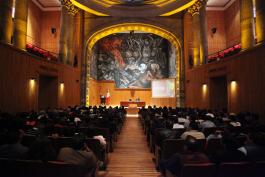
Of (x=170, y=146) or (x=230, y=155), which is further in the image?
(x=170, y=146)

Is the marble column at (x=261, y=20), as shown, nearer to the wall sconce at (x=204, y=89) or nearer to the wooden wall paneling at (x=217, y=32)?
the wall sconce at (x=204, y=89)

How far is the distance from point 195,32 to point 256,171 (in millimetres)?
16423

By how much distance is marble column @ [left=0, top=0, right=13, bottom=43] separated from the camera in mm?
10016

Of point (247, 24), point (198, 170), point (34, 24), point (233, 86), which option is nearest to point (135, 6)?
point (34, 24)

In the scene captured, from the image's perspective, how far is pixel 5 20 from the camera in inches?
398

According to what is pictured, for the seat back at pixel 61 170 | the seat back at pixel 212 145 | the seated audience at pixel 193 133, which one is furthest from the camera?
the seated audience at pixel 193 133

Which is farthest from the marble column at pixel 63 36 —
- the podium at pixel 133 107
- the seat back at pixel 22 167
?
the seat back at pixel 22 167

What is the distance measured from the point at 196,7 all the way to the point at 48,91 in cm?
1312

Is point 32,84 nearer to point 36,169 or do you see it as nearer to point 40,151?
point 40,151

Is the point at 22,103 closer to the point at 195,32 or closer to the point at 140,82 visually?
the point at 195,32

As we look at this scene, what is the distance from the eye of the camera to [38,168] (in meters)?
2.62

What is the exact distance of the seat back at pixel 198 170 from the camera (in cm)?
264

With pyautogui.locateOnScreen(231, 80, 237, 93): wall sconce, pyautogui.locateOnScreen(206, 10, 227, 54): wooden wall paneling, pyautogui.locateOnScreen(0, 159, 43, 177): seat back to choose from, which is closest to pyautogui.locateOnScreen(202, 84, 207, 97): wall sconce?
pyautogui.locateOnScreen(231, 80, 237, 93): wall sconce

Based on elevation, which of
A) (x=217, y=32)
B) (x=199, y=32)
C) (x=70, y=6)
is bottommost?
(x=199, y=32)
